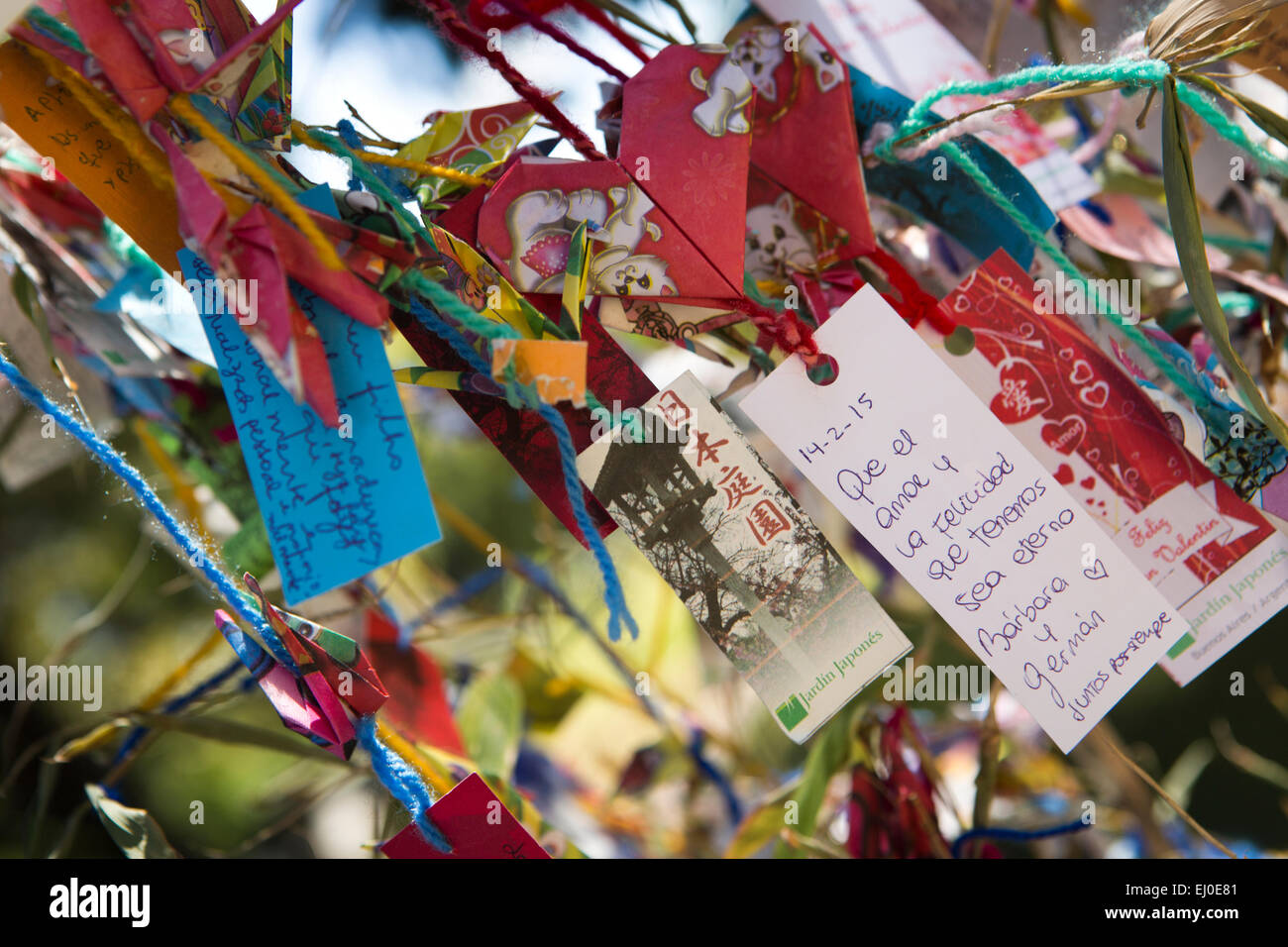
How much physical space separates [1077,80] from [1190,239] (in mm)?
68

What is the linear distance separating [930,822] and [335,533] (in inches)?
12.5

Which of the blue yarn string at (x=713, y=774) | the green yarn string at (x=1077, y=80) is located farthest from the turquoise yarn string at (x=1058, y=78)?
the blue yarn string at (x=713, y=774)

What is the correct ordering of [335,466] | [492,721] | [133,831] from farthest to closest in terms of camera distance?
[492,721] < [133,831] < [335,466]

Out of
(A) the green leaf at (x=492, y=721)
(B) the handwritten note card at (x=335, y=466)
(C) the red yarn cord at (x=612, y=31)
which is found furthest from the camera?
(A) the green leaf at (x=492, y=721)

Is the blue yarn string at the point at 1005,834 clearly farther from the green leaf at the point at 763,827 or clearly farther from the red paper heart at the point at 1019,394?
the red paper heart at the point at 1019,394

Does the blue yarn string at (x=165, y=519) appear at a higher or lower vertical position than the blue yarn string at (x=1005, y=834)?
higher

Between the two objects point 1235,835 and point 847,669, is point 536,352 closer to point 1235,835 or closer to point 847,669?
point 847,669

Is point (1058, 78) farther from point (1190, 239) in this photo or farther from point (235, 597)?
point (235, 597)

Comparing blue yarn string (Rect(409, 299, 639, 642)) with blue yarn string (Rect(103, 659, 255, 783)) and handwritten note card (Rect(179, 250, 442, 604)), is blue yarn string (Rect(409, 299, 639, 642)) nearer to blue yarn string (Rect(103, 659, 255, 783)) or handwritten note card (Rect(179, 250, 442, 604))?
handwritten note card (Rect(179, 250, 442, 604))

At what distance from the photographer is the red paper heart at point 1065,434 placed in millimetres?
308

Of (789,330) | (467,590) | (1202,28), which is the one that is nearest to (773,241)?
(789,330)

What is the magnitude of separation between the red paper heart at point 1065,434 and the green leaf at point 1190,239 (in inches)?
2.0

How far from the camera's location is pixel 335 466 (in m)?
0.23

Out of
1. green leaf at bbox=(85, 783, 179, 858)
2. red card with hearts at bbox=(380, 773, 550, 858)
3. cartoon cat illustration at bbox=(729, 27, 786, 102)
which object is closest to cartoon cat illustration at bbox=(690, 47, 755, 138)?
cartoon cat illustration at bbox=(729, 27, 786, 102)
